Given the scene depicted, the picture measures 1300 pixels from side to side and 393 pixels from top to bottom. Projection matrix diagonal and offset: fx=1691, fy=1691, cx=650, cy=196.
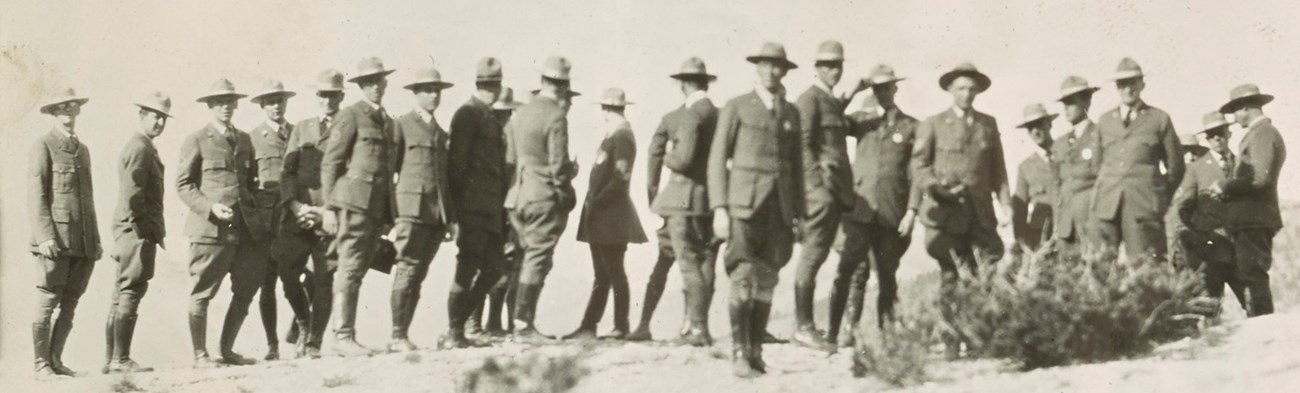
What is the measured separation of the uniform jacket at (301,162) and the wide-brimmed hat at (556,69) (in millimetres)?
1743

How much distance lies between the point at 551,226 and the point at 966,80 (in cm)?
279

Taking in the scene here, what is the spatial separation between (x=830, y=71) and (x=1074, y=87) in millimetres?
2163

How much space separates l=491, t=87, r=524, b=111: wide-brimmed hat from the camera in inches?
462

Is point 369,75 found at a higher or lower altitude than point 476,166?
higher

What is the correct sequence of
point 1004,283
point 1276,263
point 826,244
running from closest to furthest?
point 1004,283 < point 826,244 < point 1276,263

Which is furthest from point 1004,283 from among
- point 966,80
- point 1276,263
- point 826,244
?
point 1276,263

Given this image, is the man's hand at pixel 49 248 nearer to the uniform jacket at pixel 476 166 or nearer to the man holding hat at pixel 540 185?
the uniform jacket at pixel 476 166

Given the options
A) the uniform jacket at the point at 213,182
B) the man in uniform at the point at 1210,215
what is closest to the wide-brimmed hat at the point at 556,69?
the uniform jacket at the point at 213,182

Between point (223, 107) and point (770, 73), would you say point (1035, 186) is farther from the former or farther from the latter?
point (223, 107)

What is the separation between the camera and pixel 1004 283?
9273 millimetres

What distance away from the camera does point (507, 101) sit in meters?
11.8

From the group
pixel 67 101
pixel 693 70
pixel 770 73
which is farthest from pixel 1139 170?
pixel 67 101

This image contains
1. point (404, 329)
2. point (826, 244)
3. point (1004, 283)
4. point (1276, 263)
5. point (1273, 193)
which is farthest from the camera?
point (1276, 263)

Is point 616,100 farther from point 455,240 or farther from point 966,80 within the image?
point 966,80
